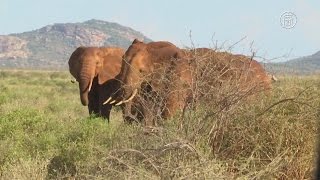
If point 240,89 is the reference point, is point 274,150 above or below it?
below

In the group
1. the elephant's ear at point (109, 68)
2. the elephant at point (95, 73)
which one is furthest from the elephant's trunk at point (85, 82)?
the elephant's ear at point (109, 68)

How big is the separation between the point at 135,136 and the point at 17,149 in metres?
2.43

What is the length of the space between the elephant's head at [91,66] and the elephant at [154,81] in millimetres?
1953

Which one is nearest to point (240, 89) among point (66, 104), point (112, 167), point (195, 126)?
point (195, 126)

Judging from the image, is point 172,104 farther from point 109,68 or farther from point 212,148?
point 109,68

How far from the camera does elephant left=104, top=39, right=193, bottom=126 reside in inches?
337

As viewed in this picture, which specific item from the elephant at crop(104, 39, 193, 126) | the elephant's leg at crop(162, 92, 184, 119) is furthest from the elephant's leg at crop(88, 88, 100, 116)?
the elephant's leg at crop(162, 92, 184, 119)

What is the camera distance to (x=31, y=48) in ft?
639

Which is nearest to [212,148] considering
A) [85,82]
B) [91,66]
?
[85,82]

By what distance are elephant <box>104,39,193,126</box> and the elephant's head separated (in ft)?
Result: 6.41

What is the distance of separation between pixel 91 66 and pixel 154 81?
7003mm

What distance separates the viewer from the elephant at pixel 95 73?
1642 centimetres

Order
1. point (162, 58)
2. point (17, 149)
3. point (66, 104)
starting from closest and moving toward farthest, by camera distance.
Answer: point (17, 149) < point (162, 58) < point (66, 104)

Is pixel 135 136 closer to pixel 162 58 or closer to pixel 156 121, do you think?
pixel 156 121
